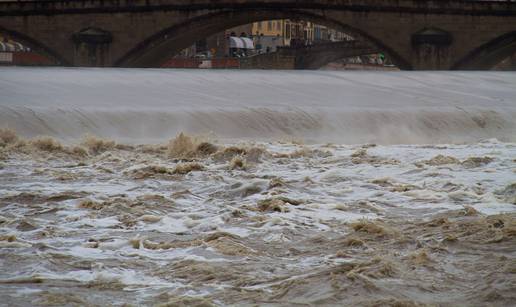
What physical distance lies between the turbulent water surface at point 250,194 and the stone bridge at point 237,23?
18673 millimetres

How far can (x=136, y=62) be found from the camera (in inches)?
1556

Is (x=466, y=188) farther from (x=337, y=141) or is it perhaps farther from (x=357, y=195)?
(x=337, y=141)

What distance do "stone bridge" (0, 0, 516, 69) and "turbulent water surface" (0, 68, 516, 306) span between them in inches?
735

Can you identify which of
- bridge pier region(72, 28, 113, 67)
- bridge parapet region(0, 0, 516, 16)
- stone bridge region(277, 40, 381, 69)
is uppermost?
bridge parapet region(0, 0, 516, 16)

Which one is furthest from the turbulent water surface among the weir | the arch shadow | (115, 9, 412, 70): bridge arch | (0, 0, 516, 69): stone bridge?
the arch shadow

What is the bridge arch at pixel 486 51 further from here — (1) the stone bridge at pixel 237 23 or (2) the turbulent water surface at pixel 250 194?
(2) the turbulent water surface at pixel 250 194

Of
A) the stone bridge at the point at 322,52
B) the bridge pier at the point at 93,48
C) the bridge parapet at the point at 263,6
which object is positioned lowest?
the stone bridge at the point at 322,52

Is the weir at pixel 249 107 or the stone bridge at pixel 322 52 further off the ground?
the weir at pixel 249 107

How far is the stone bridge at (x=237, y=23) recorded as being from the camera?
36188 millimetres

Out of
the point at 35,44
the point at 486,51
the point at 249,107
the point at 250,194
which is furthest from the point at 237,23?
the point at 250,194

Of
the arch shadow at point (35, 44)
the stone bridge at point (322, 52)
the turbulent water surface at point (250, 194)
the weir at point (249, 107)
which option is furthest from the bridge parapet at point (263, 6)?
the turbulent water surface at point (250, 194)

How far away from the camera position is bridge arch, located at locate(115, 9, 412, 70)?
37.2m

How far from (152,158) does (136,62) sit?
28.1m

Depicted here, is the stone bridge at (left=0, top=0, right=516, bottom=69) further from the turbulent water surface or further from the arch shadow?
the turbulent water surface
